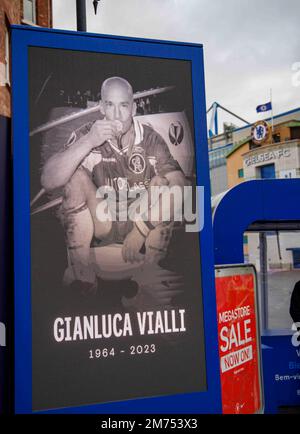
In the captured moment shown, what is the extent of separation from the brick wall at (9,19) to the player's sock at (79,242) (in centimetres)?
394

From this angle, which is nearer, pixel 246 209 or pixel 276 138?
pixel 246 209

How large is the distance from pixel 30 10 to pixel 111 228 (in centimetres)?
1092

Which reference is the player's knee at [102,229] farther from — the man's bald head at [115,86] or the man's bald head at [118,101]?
the man's bald head at [115,86]

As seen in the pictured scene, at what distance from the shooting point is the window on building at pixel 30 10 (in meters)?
11.9

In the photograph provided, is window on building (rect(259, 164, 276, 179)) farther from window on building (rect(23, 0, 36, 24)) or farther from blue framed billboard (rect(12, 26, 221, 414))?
blue framed billboard (rect(12, 26, 221, 414))

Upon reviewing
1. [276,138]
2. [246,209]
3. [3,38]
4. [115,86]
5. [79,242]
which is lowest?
[79,242]

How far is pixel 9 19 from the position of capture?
916 centimetres

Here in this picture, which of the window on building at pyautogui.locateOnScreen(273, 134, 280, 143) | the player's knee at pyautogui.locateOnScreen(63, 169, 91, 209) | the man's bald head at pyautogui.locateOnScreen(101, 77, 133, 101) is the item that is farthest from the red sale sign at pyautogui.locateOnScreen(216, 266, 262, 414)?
the window on building at pyautogui.locateOnScreen(273, 134, 280, 143)

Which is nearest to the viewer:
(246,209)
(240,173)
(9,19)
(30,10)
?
(246,209)

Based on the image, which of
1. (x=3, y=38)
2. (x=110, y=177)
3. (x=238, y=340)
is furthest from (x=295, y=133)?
(x=110, y=177)

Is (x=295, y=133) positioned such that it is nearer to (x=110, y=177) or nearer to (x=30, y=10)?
(x=30, y=10)

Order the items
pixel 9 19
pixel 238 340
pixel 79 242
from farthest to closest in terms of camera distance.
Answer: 1. pixel 9 19
2. pixel 238 340
3. pixel 79 242
